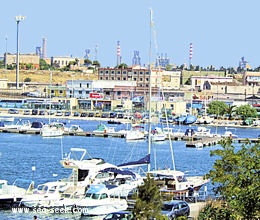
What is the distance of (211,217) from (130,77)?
284 ft

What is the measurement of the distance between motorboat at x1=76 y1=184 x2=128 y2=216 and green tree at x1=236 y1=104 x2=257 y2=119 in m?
55.3

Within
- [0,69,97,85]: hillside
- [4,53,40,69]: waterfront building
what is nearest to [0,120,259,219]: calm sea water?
[0,69,97,85]: hillside

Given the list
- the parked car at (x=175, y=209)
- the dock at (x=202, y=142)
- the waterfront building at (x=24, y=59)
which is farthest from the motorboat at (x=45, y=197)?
the waterfront building at (x=24, y=59)

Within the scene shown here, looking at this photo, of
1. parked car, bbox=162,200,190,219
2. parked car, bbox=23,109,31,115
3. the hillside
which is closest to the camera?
parked car, bbox=162,200,190,219

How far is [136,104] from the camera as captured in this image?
85.9 meters

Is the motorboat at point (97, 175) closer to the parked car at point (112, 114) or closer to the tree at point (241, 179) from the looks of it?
the tree at point (241, 179)

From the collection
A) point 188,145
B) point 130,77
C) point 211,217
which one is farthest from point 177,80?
point 211,217

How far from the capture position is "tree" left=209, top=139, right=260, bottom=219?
471 inches

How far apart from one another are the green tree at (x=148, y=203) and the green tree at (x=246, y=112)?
63.9 metres

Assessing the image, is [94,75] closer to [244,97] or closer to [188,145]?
[244,97]

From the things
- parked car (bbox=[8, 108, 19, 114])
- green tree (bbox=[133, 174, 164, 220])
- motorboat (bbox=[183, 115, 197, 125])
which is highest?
green tree (bbox=[133, 174, 164, 220])

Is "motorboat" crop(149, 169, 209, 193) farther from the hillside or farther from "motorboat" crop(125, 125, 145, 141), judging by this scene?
the hillside

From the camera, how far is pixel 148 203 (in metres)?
12.0

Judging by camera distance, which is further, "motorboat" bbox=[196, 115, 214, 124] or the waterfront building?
the waterfront building
